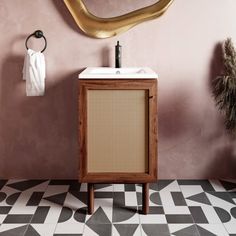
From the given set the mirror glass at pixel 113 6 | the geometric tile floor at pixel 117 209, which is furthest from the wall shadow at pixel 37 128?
the mirror glass at pixel 113 6

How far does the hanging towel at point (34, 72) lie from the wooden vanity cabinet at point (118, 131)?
2.02 feet

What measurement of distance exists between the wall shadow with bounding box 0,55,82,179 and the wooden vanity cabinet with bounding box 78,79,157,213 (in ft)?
2.21

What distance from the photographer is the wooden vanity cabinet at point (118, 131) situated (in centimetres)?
249

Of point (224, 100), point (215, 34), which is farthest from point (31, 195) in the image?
point (215, 34)

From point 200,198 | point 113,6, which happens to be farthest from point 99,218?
point 113,6

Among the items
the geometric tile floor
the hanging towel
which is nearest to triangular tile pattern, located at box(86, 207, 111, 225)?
the geometric tile floor

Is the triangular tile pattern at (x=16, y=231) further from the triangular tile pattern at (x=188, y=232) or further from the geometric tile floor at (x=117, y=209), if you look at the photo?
the triangular tile pattern at (x=188, y=232)

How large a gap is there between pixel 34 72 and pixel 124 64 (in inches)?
26.5

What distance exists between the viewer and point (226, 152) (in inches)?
127

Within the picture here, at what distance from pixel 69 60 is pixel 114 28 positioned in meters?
0.42

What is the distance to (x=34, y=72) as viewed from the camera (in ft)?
9.71

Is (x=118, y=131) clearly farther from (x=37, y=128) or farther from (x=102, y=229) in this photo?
(x=37, y=128)

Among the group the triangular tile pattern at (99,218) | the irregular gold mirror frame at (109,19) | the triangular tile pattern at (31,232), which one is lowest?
the triangular tile pattern at (31,232)

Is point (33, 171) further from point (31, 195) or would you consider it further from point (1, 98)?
point (1, 98)
